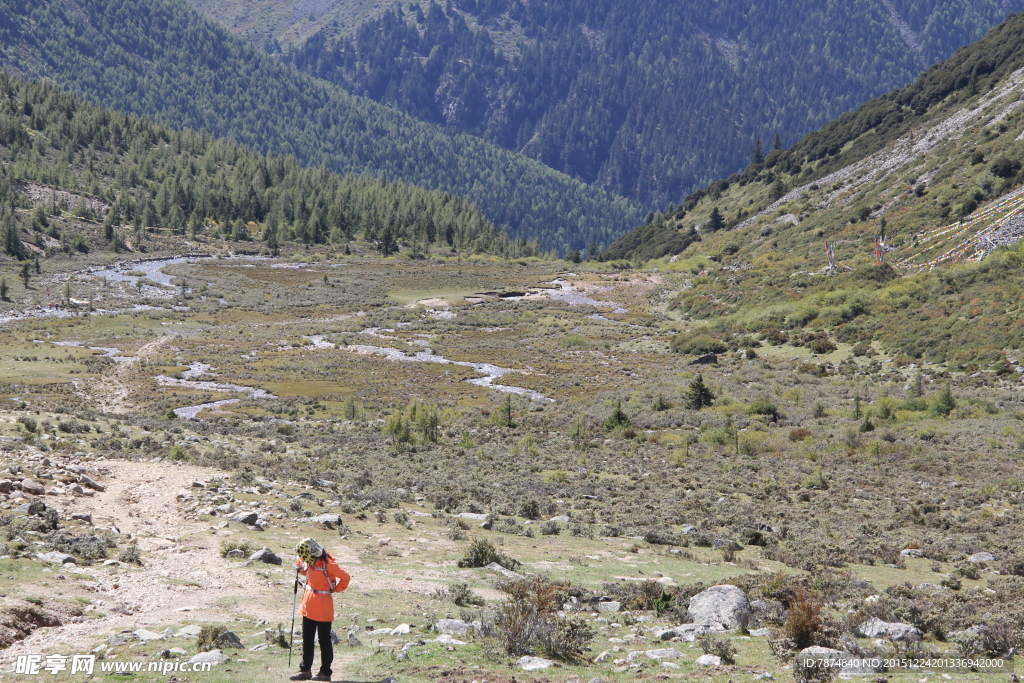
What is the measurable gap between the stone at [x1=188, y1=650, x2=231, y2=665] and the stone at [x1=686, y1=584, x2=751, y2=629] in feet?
22.6

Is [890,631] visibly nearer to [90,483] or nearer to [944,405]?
[90,483]

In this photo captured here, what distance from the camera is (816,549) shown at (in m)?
17.6

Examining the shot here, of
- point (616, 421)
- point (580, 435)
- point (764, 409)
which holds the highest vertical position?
point (764, 409)

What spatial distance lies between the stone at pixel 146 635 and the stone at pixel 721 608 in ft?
25.4

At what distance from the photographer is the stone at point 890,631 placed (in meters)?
11.2

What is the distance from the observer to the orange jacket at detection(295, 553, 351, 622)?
9.70m

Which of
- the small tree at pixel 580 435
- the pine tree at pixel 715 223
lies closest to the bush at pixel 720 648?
the small tree at pixel 580 435

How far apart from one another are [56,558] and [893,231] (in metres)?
79.5

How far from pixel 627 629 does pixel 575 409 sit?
101ft

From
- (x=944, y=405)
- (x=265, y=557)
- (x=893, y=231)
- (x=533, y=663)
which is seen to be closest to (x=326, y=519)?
(x=265, y=557)

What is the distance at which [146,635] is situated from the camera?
10625mm

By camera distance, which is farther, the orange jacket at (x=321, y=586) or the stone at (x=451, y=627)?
the stone at (x=451, y=627)

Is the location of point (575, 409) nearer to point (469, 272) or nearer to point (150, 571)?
point (150, 571)

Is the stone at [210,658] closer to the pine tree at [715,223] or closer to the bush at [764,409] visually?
the bush at [764,409]
